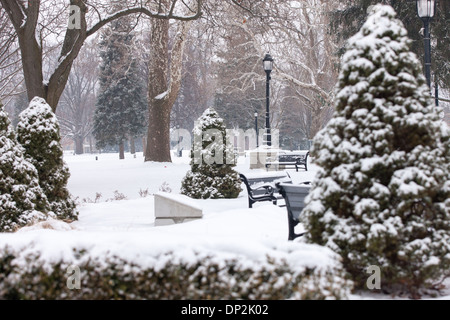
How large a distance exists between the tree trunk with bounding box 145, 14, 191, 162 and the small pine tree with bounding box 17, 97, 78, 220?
13536 mm

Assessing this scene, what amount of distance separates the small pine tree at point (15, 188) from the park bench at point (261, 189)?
3.83 meters

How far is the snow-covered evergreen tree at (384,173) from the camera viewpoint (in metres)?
4.05

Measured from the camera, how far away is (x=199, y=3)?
12742 mm

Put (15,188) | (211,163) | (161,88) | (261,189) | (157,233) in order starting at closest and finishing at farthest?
(157,233)
(15,188)
(261,189)
(211,163)
(161,88)

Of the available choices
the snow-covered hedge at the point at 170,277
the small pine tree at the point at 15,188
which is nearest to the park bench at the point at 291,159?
A: the small pine tree at the point at 15,188

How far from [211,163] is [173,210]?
128 inches

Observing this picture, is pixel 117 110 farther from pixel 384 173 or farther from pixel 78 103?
pixel 384 173

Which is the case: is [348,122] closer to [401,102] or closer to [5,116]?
[401,102]

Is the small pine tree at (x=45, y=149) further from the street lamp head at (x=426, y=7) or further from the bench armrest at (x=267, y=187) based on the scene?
the street lamp head at (x=426, y=7)

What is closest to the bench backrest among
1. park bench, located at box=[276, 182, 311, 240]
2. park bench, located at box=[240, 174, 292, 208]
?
park bench, located at box=[276, 182, 311, 240]

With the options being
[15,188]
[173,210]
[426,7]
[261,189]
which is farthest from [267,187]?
[426,7]

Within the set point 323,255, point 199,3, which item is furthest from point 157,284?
point 199,3

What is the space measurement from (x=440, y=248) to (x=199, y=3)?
10274mm

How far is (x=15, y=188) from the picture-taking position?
737cm
